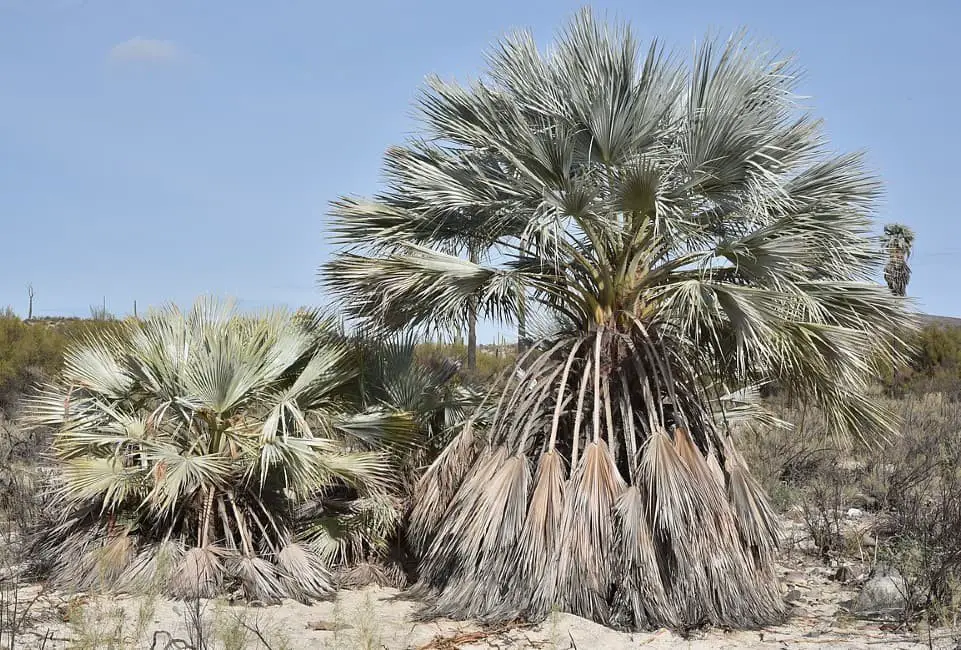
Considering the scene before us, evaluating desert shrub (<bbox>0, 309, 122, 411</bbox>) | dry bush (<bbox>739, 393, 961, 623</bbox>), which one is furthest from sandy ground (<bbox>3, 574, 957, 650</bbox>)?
desert shrub (<bbox>0, 309, 122, 411</bbox>)

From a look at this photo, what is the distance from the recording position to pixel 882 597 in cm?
831

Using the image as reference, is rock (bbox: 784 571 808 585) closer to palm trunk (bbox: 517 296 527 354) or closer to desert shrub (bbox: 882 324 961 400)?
palm trunk (bbox: 517 296 527 354)

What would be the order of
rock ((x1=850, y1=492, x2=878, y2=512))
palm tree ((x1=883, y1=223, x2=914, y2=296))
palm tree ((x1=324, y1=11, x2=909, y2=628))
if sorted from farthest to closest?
palm tree ((x1=883, y1=223, x2=914, y2=296)) < rock ((x1=850, y1=492, x2=878, y2=512)) < palm tree ((x1=324, y1=11, x2=909, y2=628))

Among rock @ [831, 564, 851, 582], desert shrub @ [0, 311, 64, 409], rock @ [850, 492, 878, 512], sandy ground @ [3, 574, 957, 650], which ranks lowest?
sandy ground @ [3, 574, 957, 650]

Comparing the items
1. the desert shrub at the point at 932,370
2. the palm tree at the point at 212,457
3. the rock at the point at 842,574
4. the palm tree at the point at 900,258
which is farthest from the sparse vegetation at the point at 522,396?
the palm tree at the point at 900,258

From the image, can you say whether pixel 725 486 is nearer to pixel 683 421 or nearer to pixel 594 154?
pixel 683 421

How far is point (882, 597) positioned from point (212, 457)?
19.9 feet

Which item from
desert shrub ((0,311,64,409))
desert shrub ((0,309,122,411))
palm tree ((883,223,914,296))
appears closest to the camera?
desert shrub ((0,309,122,411))

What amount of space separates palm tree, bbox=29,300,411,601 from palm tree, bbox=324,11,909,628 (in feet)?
2.42

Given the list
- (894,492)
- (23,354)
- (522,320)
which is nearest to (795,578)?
(894,492)

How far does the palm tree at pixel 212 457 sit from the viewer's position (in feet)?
25.9

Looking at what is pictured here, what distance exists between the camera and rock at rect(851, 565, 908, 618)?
810 cm

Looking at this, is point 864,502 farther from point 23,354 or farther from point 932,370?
point 23,354

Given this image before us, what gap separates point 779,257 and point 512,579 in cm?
338
